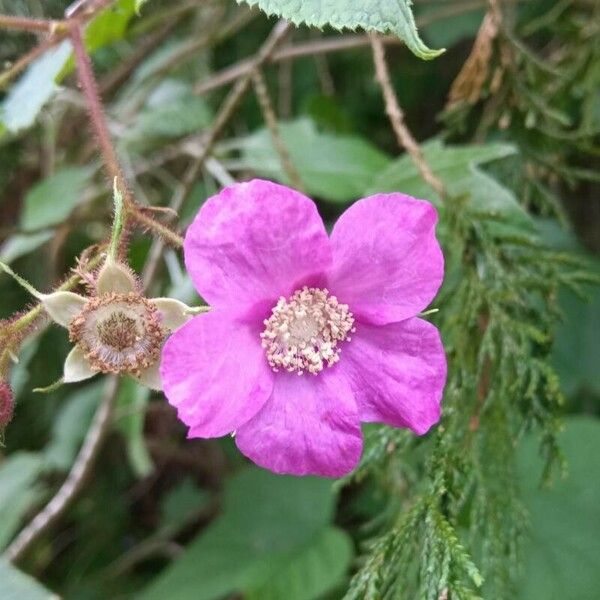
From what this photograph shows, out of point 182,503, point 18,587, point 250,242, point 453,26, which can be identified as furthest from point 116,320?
point 182,503

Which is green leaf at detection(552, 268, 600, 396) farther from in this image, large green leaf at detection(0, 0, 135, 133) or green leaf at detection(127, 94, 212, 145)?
large green leaf at detection(0, 0, 135, 133)

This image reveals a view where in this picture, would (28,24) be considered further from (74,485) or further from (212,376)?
(74,485)

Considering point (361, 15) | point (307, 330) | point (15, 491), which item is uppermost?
point (361, 15)

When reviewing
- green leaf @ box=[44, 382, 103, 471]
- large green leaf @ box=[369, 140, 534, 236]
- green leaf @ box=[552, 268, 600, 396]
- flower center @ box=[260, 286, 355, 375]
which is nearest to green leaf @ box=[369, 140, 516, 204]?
large green leaf @ box=[369, 140, 534, 236]

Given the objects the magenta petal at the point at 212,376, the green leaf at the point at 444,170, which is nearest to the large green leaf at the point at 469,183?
the green leaf at the point at 444,170

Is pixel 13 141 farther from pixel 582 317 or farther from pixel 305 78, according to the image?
pixel 582 317

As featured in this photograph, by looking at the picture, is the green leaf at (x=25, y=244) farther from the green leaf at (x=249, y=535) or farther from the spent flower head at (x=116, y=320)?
the spent flower head at (x=116, y=320)
